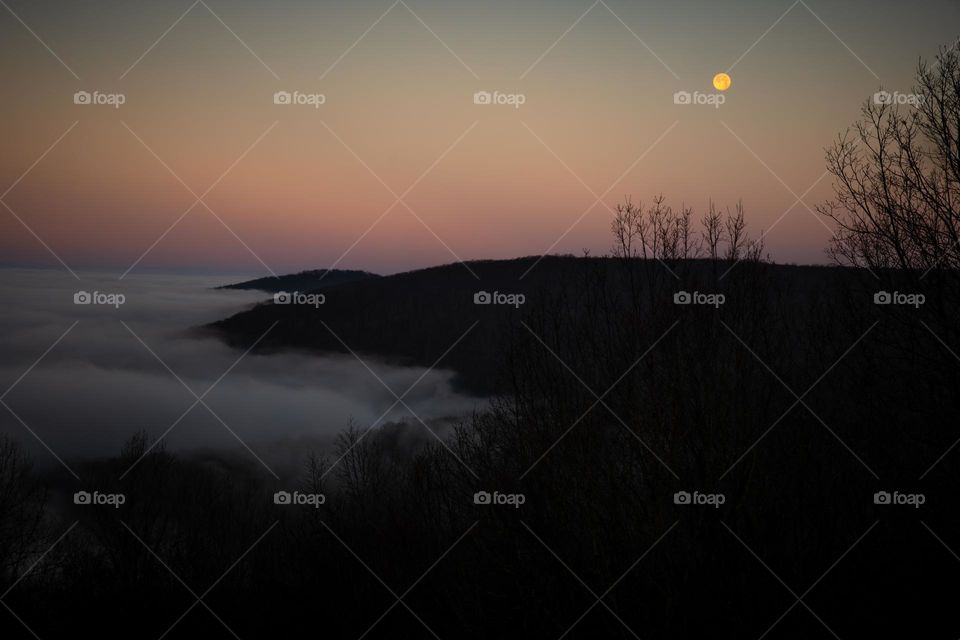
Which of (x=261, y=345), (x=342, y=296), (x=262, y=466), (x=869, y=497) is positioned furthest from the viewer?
(x=261, y=345)

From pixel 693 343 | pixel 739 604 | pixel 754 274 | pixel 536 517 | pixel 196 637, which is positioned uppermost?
pixel 754 274

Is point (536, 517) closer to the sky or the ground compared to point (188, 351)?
closer to the ground

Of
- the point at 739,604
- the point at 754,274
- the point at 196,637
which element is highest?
the point at 754,274

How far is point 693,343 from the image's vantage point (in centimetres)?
1480

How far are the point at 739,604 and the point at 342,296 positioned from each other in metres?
132

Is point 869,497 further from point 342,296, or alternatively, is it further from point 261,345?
point 261,345

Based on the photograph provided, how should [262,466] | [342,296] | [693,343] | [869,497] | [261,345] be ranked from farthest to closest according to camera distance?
[261,345] → [342,296] → [262,466] → [869,497] → [693,343]

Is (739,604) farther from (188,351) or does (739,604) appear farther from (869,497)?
(188,351)

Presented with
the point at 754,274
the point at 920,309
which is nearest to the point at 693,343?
the point at 754,274

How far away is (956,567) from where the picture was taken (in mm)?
12547

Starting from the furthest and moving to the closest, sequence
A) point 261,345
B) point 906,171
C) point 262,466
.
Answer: point 261,345 < point 262,466 < point 906,171

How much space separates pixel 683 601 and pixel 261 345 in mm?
148213

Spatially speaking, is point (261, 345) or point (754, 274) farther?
point (261, 345)

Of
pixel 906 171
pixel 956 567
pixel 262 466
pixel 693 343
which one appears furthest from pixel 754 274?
pixel 262 466
